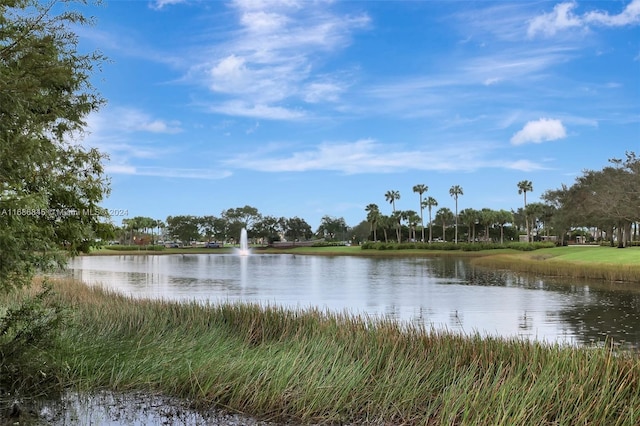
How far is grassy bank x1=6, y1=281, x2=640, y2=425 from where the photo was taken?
23.4 feet

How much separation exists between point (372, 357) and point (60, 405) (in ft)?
16.4

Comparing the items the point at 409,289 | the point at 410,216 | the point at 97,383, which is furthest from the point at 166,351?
the point at 410,216

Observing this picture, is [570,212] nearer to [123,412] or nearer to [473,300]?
[473,300]

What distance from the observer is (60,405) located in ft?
27.3

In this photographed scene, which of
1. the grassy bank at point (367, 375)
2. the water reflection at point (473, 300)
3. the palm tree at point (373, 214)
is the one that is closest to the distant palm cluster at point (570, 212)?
the palm tree at point (373, 214)

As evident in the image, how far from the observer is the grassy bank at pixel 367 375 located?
7.13 meters

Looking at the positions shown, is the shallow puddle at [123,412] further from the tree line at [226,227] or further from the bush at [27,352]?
the tree line at [226,227]

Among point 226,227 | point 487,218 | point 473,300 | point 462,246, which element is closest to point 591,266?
point 473,300

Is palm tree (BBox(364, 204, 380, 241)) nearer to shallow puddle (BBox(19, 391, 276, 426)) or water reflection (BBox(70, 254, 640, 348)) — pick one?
water reflection (BBox(70, 254, 640, 348))

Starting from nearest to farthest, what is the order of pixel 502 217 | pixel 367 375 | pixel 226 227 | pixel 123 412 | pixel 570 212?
pixel 123 412 < pixel 367 375 < pixel 570 212 < pixel 502 217 < pixel 226 227

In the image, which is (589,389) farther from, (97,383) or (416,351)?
(97,383)

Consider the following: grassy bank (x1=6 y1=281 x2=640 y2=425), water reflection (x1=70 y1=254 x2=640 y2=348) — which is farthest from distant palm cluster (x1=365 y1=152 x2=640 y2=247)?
grassy bank (x1=6 y1=281 x2=640 y2=425)

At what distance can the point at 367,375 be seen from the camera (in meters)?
8.63

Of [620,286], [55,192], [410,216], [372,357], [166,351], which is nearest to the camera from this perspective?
[55,192]
